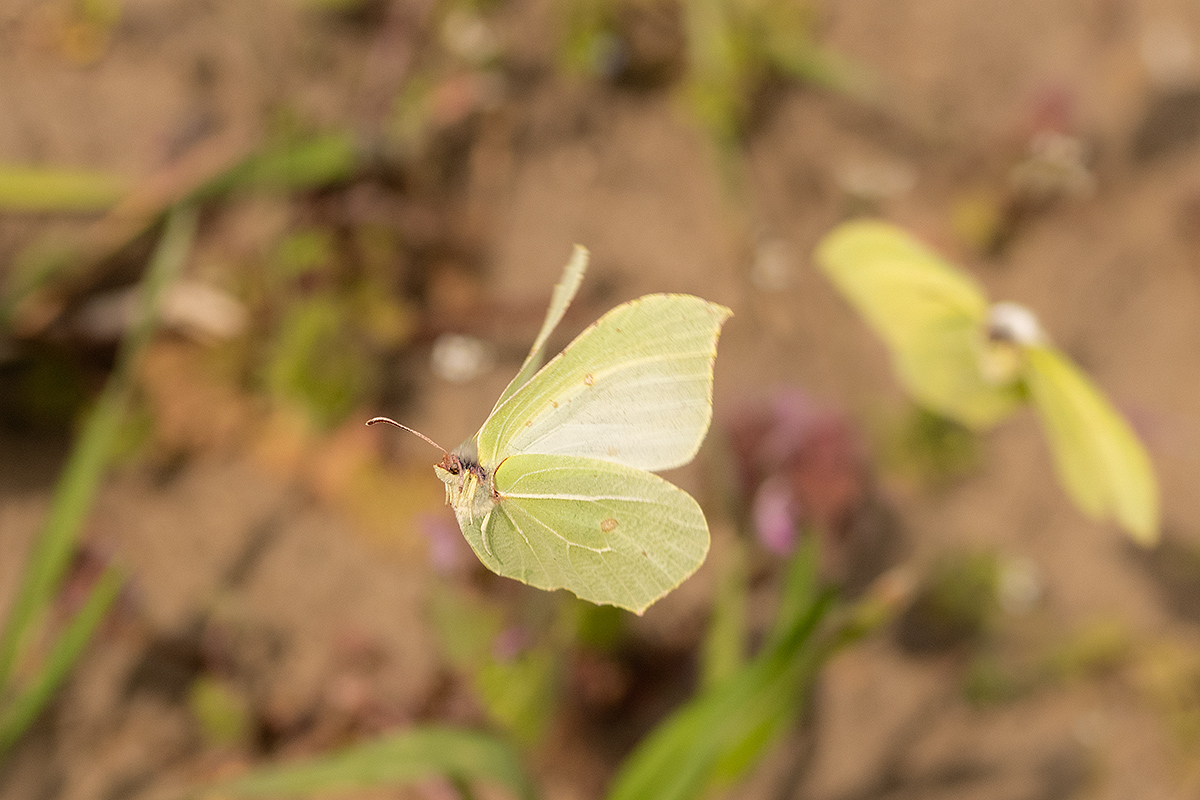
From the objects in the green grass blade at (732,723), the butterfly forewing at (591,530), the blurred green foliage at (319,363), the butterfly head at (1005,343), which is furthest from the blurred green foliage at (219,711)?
the butterfly head at (1005,343)

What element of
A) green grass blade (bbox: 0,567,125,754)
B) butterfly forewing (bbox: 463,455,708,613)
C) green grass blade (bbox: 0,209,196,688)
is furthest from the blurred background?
butterfly forewing (bbox: 463,455,708,613)

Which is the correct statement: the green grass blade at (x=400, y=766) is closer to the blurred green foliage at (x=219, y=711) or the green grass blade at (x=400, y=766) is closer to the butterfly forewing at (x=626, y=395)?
the butterfly forewing at (x=626, y=395)

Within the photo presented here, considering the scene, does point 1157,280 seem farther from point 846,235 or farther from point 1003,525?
point 846,235

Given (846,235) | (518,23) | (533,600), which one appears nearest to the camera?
(846,235)

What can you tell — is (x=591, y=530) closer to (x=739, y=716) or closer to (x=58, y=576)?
(x=739, y=716)

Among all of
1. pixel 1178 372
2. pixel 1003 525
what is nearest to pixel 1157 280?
pixel 1178 372

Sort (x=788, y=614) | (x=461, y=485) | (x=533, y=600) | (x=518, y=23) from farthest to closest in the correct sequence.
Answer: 1. (x=518, y=23)
2. (x=533, y=600)
3. (x=788, y=614)
4. (x=461, y=485)
